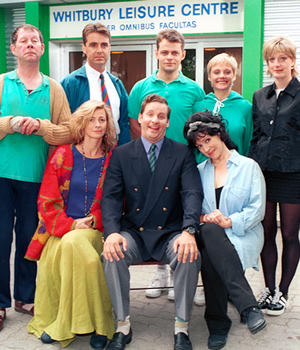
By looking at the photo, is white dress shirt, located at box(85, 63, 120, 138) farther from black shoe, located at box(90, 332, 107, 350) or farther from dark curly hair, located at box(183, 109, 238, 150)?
black shoe, located at box(90, 332, 107, 350)

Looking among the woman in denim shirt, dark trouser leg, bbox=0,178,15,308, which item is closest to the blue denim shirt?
the woman in denim shirt

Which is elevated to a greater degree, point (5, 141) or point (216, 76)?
point (216, 76)

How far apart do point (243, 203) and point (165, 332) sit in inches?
45.1

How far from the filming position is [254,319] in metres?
3.01

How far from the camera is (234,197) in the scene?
351cm

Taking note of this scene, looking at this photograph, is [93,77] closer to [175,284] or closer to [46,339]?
[175,284]

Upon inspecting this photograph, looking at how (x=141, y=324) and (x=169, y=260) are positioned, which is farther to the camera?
(x=141, y=324)

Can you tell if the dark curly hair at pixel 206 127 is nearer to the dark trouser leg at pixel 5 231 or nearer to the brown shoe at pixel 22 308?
the dark trouser leg at pixel 5 231

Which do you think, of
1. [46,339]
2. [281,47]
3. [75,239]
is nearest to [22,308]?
[46,339]

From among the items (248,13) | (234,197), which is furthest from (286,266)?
(248,13)

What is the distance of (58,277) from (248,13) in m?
5.14

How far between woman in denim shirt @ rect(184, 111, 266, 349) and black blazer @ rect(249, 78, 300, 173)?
244 millimetres

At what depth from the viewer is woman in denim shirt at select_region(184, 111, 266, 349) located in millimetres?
3176

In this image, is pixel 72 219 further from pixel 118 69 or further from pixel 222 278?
pixel 118 69
